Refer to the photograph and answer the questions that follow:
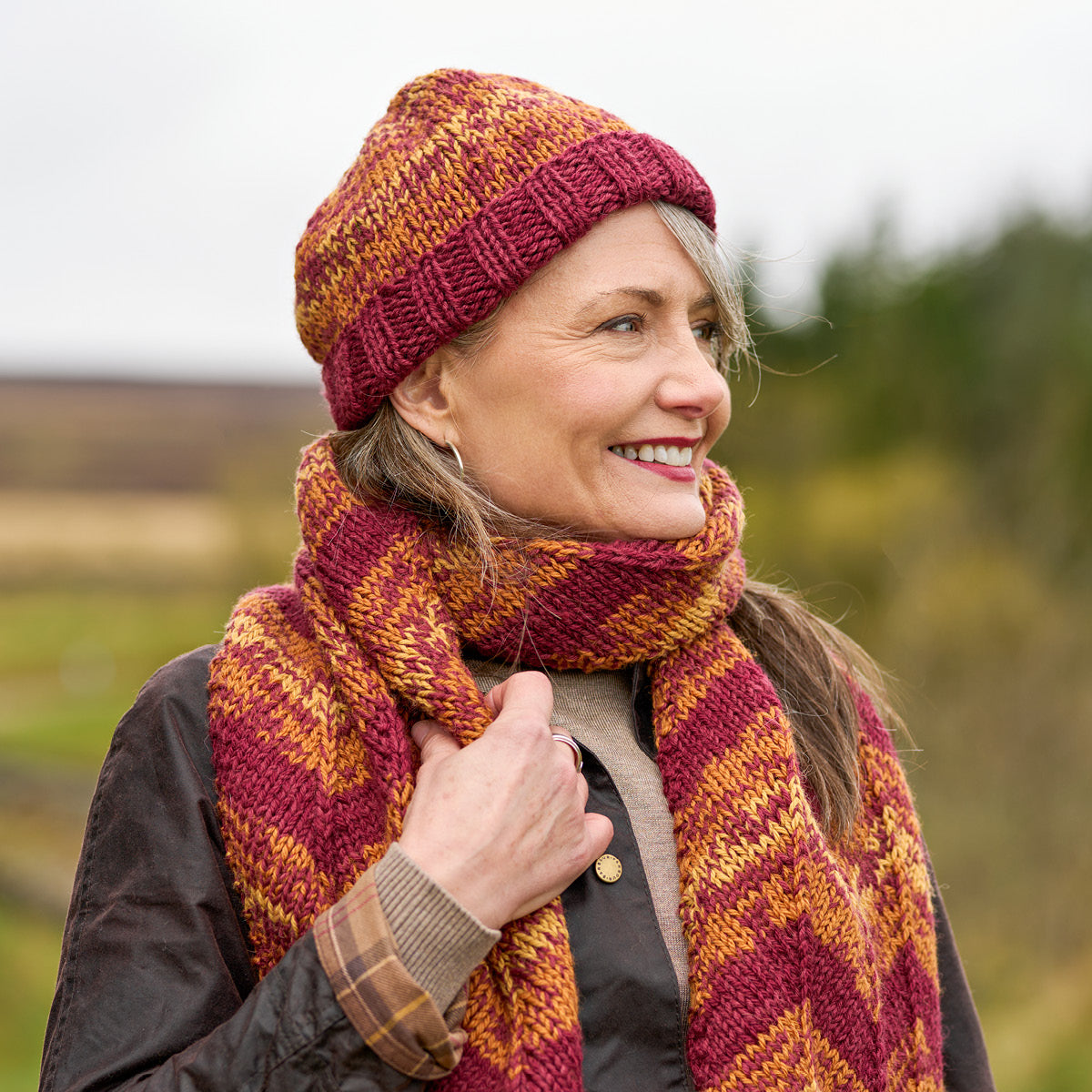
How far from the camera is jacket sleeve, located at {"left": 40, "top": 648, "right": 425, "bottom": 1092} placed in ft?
4.51

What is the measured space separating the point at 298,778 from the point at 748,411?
11.9m

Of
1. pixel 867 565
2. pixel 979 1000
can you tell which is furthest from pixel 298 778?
pixel 867 565

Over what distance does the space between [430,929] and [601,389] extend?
0.80m

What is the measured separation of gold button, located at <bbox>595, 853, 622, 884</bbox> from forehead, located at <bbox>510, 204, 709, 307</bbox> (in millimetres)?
815

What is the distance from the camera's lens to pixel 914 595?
36.5ft

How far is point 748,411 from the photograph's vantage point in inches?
517

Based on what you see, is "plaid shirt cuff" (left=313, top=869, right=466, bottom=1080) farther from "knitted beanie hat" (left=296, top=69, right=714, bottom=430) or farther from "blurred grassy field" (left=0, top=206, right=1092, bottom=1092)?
"blurred grassy field" (left=0, top=206, right=1092, bottom=1092)

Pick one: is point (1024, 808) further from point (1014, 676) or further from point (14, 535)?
point (14, 535)

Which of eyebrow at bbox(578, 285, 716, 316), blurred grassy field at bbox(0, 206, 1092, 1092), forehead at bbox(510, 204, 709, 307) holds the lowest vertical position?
blurred grassy field at bbox(0, 206, 1092, 1092)

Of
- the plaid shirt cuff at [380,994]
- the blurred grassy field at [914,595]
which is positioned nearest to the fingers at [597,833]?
the plaid shirt cuff at [380,994]

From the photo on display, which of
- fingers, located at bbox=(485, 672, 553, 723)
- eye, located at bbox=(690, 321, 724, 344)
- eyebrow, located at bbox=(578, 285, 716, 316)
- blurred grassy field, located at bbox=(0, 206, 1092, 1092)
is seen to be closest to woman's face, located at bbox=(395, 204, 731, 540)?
eyebrow, located at bbox=(578, 285, 716, 316)

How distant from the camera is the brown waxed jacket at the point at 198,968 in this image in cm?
138

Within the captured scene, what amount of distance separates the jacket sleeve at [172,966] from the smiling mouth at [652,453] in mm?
717

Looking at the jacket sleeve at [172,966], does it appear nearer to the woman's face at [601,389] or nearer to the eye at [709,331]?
the woman's face at [601,389]
